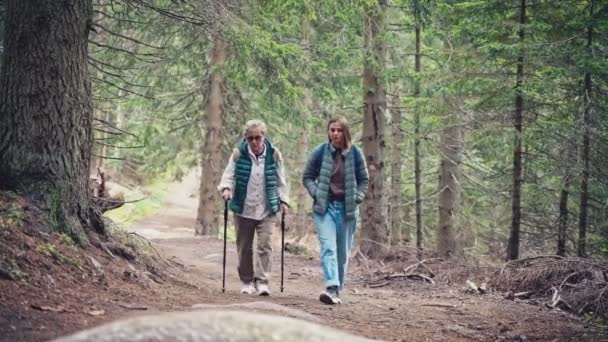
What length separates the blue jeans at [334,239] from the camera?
769 centimetres

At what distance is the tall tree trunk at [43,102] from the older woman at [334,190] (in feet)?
9.61

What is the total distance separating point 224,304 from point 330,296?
1.56 m

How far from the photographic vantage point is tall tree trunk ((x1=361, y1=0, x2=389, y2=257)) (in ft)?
44.0

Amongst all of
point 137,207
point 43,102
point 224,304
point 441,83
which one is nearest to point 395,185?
point 441,83

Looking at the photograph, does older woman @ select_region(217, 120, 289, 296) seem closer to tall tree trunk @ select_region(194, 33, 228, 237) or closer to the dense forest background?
the dense forest background

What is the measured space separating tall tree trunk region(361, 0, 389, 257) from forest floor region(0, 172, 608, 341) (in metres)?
3.11

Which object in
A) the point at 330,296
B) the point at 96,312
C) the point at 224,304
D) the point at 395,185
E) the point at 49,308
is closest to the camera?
the point at 49,308

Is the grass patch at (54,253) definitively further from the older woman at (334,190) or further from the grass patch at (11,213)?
the older woman at (334,190)

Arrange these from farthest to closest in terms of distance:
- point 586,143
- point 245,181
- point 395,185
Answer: point 395,185, point 586,143, point 245,181

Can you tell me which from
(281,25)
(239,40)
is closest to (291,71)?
(281,25)

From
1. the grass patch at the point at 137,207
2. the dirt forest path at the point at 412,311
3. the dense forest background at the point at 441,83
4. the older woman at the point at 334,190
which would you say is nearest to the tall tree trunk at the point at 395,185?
the dense forest background at the point at 441,83

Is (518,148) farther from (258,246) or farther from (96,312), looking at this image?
(96,312)

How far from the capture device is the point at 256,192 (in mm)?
7961

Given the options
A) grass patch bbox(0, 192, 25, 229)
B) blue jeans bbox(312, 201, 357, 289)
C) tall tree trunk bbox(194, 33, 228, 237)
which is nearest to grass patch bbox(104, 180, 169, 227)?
tall tree trunk bbox(194, 33, 228, 237)
